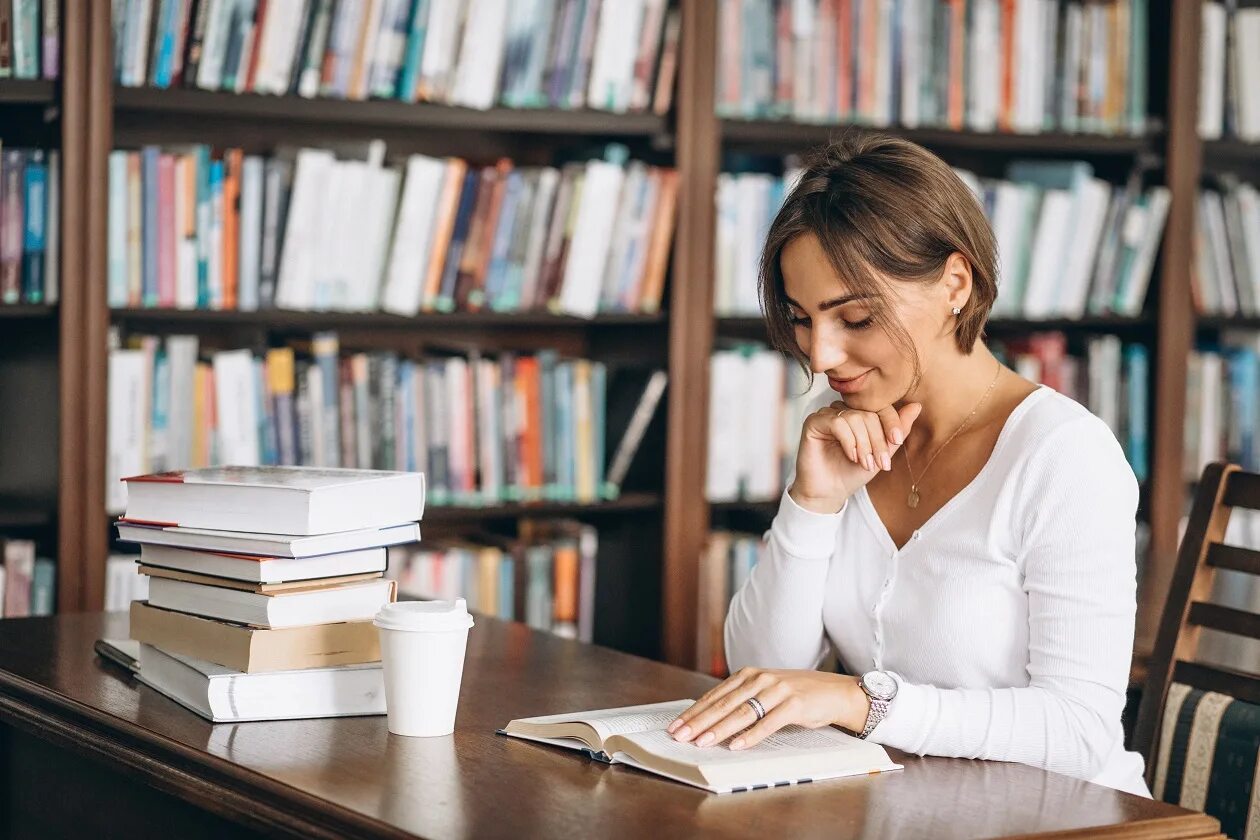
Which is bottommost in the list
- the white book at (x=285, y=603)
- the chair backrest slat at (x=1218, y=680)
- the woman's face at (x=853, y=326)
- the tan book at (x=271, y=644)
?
the chair backrest slat at (x=1218, y=680)

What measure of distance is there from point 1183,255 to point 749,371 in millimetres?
982

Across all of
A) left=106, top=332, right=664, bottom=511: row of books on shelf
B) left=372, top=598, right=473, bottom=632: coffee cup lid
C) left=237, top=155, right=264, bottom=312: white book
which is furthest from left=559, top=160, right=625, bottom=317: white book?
left=372, top=598, right=473, bottom=632: coffee cup lid

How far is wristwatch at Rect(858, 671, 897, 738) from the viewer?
1307 millimetres

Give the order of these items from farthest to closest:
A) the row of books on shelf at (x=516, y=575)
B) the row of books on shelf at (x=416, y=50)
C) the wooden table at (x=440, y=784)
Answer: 1. the row of books on shelf at (x=516, y=575)
2. the row of books on shelf at (x=416, y=50)
3. the wooden table at (x=440, y=784)

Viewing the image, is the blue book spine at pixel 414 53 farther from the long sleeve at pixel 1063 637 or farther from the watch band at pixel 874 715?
the watch band at pixel 874 715

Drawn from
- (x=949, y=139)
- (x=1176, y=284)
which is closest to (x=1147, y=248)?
(x=1176, y=284)

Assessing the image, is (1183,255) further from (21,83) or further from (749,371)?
(21,83)

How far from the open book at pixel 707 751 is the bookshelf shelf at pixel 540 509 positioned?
1.47m

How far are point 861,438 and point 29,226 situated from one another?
154cm

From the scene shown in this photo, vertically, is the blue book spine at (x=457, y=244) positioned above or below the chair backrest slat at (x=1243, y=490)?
above

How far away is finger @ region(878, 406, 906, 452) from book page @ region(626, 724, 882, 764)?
41 cm

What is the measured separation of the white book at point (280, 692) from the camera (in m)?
1.35

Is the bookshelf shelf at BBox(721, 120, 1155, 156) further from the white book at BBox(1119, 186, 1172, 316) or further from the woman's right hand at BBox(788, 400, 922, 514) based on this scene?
the woman's right hand at BBox(788, 400, 922, 514)

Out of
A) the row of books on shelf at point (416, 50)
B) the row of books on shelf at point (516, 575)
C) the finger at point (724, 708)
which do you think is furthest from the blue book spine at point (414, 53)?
the finger at point (724, 708)
